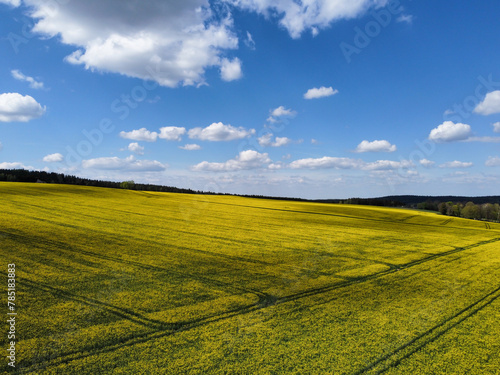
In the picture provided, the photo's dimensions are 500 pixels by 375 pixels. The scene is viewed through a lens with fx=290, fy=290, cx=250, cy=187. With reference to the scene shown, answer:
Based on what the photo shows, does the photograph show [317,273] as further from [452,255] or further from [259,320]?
[452,255]

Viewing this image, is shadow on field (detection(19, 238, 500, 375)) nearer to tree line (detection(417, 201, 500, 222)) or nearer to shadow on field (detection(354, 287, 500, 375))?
shadow on field (detection(354, 287, 500, 375))

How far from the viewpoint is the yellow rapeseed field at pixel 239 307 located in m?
7.57

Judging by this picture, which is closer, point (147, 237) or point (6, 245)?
point (6, 245)

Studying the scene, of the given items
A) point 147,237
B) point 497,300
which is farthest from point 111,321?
point 497,300

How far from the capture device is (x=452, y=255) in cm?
2258

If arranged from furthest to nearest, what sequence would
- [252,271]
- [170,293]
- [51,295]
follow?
[252,271] → [170,293] → [51,295]

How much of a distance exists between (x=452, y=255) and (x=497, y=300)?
1085cm

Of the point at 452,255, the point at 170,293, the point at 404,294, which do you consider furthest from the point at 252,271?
the point at 452,255

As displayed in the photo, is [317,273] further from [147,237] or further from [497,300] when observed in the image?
[147,237]

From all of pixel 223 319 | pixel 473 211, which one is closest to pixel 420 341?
pixel 223 319

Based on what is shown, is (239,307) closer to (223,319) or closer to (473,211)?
(223,319)

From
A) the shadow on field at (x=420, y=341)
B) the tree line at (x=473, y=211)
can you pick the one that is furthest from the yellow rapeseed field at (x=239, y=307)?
the tree line at (x=473, y=211)

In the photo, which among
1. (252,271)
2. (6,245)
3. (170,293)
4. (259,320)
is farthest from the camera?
A: (6,245)

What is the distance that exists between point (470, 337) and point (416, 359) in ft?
9.11
